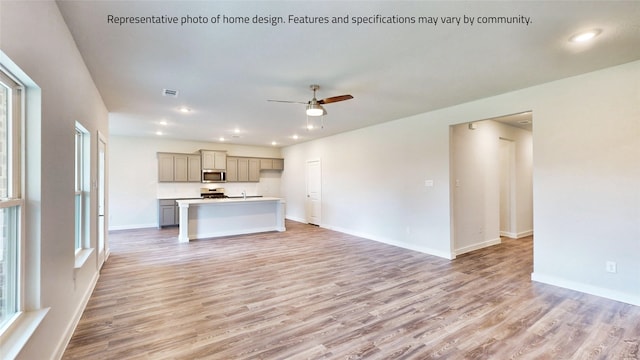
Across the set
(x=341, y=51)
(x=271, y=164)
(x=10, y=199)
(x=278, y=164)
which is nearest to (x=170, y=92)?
(x=341, y=51)

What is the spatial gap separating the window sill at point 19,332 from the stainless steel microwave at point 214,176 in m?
6.98

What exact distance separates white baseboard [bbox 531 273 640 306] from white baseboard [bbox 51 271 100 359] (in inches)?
197

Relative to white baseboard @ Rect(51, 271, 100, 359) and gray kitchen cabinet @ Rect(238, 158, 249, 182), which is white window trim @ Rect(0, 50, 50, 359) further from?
gray kitchen cabinet @ Rect(238, 158, 249, 182)

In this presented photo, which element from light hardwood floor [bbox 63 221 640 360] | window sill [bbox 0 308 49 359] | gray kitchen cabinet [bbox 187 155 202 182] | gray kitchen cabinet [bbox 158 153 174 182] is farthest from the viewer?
gray kitchen cabinet [bbox 187 155 202 182]

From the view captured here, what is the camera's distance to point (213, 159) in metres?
8.54

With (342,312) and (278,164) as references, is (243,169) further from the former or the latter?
(342,312)

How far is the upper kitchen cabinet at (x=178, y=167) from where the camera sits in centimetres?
789

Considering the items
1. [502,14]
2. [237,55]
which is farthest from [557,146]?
[237,55]

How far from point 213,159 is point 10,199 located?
718 centimetres

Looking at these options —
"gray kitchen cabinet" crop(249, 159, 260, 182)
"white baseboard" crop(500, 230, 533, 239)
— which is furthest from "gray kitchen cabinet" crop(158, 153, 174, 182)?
"white baseboard" crop(500, 230, 533, 239)

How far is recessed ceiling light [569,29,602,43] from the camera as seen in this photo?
7.77ft

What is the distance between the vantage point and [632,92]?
9.81 ft

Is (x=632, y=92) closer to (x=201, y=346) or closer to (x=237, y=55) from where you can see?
(x=237, y=55)

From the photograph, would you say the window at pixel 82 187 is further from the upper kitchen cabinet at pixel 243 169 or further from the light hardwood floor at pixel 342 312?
the upper kitchen cabinet at pixel 243 169
